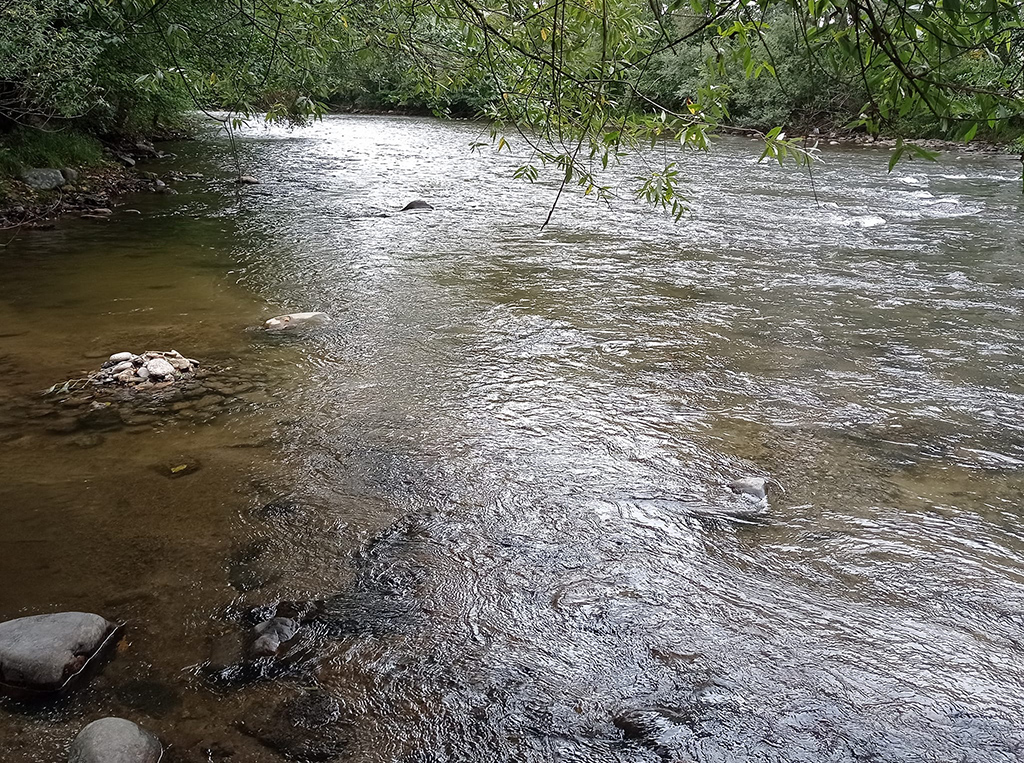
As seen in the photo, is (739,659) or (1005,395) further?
(1005,395)

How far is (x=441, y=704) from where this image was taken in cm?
347

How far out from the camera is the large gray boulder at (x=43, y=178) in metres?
13.9

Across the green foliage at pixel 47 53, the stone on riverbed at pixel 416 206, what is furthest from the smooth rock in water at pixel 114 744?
the stone on riverbed at pixel 416 206

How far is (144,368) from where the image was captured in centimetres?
690

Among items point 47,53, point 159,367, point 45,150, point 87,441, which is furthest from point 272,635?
point 45,150

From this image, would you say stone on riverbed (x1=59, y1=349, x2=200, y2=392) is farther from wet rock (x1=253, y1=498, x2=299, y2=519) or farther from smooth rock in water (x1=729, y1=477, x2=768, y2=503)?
smooth rock in water (x1=729, y1=477, x2=768, y2=503)

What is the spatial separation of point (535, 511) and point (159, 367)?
4.15 metres

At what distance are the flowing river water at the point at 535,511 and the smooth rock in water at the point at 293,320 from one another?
0.69ft

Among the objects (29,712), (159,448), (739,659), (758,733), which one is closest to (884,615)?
(739,659)

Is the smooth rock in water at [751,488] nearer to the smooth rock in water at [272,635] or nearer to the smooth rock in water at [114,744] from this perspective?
the smooth rock in water at [272,635]

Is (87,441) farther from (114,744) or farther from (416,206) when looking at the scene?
(416,206)

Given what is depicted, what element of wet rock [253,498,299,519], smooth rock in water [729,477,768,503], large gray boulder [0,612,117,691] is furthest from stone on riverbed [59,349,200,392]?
smooth rock in water [729,477,768,503]

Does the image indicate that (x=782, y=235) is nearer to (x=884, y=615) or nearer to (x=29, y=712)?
(x=884, y=615)

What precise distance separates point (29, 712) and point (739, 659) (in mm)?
3461
